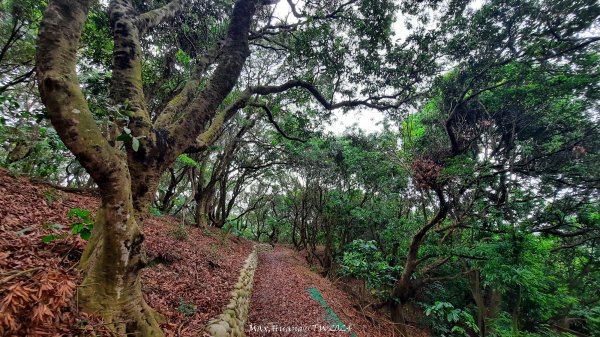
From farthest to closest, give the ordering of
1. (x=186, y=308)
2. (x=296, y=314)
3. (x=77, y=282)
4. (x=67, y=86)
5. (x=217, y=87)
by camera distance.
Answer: (x=296, y=314)
(x=186, y=308)
(x=217, y=87)
(x=77, y=282)
(x=67, y=86)

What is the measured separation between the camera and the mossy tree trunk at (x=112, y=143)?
6.14ft

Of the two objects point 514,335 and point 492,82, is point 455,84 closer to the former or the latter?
point 492,82

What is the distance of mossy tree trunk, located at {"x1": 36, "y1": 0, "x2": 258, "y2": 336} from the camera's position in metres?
1.87

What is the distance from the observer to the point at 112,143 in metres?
2.51

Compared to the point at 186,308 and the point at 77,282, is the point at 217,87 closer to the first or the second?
the point at 77,282

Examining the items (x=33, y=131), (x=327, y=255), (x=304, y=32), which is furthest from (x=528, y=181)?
(x=33, y=131)

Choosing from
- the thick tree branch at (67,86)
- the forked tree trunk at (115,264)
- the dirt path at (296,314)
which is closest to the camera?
the thick tree branch at (67,86)

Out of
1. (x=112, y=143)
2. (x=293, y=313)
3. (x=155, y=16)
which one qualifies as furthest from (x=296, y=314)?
(x=155, y=16)

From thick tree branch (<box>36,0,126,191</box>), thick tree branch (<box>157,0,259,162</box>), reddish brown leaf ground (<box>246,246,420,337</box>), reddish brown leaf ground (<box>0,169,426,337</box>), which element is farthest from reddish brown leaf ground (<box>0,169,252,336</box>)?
thick tree branch (<box>157,0,259,162</box>)

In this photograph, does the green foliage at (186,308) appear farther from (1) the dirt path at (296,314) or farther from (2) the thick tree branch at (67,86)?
(2) the thick tree branch at (67,86)

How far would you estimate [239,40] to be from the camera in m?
3.61

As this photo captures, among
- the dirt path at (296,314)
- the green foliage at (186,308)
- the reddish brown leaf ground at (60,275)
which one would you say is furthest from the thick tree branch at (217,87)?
the dirt path at (296,314)

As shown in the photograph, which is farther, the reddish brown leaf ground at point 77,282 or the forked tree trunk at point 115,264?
the forked tree trunk at point 115,264

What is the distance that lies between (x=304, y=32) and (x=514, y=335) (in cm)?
902
